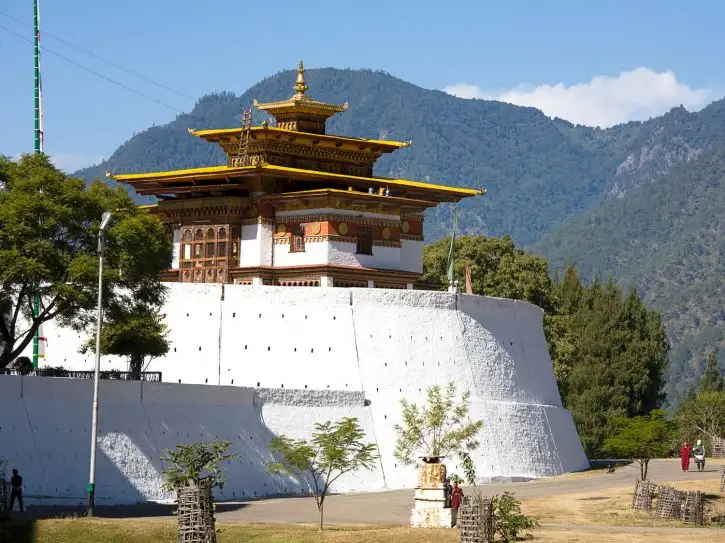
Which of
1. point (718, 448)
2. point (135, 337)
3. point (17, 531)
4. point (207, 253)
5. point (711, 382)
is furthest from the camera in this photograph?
point (711, 382)

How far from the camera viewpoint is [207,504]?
37.7 meters

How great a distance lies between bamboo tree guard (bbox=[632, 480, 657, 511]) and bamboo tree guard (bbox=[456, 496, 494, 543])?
1106 cm

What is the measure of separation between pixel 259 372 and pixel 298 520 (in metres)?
13.4

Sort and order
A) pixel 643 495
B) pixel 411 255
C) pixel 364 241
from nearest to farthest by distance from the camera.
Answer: pixel 643 495 < pixel 364 241 < pixel 411 255

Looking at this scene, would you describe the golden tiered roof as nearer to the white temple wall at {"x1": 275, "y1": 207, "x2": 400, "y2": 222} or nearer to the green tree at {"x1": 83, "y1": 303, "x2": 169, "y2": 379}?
the white temple wall at {"x1": 275, "y1": 207, "x2": 400, "y2": 222}

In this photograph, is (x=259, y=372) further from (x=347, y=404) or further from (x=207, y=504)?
(x=207, y=504)

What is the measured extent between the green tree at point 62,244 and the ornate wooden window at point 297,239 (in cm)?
1432

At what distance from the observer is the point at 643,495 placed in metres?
49.2

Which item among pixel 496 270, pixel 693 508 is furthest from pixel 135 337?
pixel 496 270

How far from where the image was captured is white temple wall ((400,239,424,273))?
69.8m

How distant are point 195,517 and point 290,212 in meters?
30.8

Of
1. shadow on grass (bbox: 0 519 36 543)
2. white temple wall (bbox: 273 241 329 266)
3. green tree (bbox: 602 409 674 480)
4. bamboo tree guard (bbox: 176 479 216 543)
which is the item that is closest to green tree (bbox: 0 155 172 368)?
shadow on grass (bbox: 0 519 36 543)

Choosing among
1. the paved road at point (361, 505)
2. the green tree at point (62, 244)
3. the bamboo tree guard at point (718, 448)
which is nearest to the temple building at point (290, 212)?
the paved road at point (361, 505)

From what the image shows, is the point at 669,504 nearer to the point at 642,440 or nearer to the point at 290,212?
the point at 642,440
